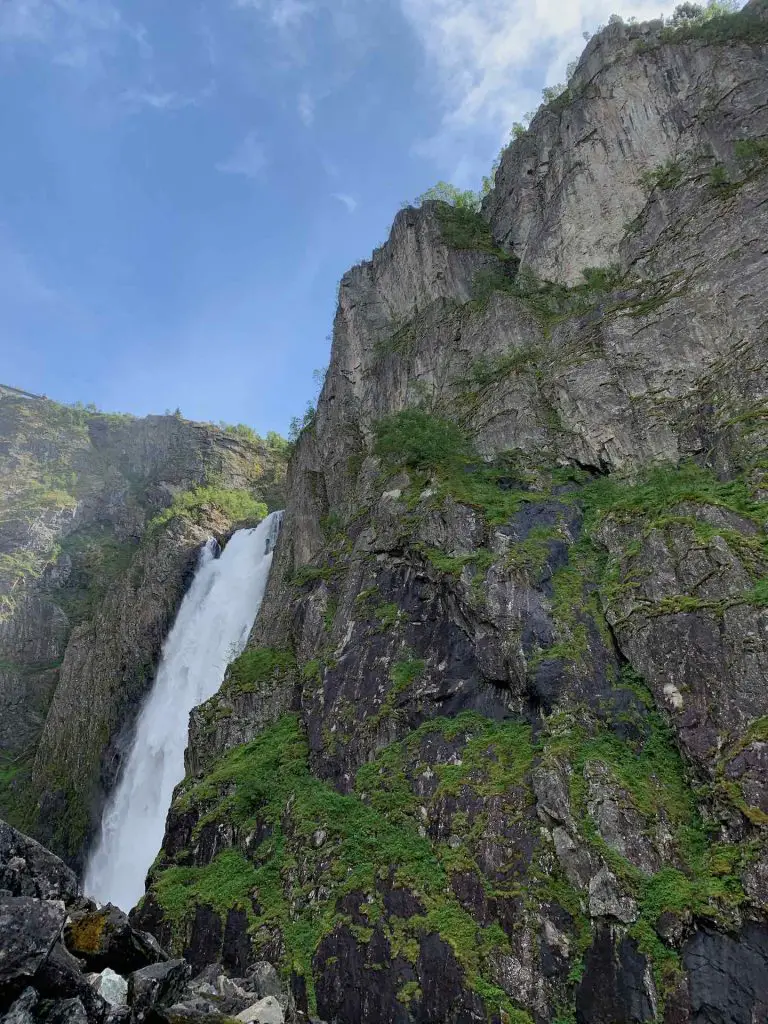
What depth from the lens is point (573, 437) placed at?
2178 centimetres

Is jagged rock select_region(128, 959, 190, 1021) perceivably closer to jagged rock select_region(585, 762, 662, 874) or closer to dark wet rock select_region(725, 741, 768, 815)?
jagged rock select_region(585, 762, 662, 874)

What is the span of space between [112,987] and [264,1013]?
3683mm

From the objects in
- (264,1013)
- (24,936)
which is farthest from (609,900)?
(24,936)

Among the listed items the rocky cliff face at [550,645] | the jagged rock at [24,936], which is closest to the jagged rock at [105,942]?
Result: the jagged rock at [24,936]

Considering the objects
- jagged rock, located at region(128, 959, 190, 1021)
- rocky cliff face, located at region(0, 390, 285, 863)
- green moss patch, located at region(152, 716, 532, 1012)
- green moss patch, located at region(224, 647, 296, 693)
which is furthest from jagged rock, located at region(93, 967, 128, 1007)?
rocky cliff face, located at region(0, 390, 285, 863)

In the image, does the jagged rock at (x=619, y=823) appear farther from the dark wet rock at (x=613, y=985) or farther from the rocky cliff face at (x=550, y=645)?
the dark wet rock at (x=613, y=985)

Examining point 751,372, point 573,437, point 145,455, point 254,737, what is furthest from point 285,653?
point 145,455

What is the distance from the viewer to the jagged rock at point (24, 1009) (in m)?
6.55

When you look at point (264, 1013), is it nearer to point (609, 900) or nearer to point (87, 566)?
point (609, 900)

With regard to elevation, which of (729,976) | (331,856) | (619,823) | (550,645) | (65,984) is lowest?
(65,984)

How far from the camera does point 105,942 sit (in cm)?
936

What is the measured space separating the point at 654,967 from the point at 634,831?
202cm

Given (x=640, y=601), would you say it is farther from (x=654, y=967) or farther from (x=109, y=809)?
(x=109, y=809)

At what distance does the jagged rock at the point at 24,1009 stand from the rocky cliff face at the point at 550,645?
7371 millimetres
